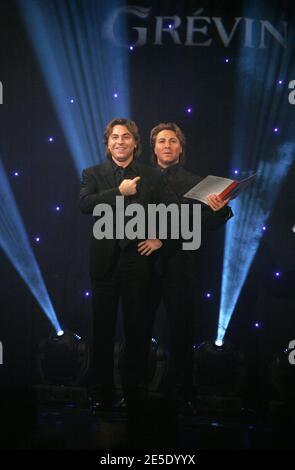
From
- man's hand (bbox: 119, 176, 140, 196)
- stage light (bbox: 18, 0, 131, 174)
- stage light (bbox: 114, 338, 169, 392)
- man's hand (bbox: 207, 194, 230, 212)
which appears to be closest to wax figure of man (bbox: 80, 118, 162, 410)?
man's hand (bbox: 119, 176, 140, 196)

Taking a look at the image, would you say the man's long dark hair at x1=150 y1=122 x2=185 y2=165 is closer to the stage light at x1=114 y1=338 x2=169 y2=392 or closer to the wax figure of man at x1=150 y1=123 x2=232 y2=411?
the wax figure of man at x1=150 y1=123 x2=232 y2=411

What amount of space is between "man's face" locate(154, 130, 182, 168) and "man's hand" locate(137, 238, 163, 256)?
0.53m

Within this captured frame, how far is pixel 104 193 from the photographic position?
405 cm

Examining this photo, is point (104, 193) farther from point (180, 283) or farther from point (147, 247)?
point (180, 283)

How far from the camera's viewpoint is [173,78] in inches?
168

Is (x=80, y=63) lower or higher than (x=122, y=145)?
higher

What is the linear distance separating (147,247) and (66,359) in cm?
88

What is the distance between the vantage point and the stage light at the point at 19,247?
4285 mm

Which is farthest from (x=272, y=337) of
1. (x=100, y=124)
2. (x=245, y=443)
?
(x=100, y=124)

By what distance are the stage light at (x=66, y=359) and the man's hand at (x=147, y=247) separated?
704mm

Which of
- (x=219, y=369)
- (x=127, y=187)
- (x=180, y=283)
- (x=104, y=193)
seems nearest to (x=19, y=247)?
(x=104, y=193)

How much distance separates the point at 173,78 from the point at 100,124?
56 cm

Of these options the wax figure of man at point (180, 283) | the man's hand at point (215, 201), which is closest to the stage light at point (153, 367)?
the wax figure of man at point (180, 283)

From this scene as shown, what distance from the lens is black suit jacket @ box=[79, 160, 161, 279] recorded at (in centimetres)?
405
